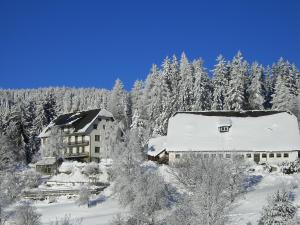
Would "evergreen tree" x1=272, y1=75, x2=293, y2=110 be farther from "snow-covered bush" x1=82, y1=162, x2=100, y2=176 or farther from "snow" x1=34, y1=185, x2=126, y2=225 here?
"snow" x1=34, y1=185, x2=126, y2=225

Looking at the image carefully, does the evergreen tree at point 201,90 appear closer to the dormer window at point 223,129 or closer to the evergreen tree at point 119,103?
the dormer window at point 223,129

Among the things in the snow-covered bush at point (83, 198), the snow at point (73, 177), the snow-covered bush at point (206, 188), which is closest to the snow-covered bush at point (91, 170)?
the snow at point (73, 177)

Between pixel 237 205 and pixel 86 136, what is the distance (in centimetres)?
3972

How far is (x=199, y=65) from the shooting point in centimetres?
9062

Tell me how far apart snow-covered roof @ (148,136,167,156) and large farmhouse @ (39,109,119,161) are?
7824 millimetres

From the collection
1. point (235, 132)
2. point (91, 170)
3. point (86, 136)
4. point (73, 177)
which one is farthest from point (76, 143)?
point (235, 132)

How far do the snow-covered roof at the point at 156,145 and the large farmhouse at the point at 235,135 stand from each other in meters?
0.19

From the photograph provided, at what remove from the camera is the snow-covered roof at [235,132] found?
6650cm

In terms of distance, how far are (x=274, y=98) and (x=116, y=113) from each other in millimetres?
32741

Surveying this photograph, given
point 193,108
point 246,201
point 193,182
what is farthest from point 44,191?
point 193,108

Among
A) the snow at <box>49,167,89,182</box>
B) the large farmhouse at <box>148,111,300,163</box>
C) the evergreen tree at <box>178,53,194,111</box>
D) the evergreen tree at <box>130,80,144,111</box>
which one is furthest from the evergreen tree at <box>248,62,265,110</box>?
the snow at <box>49,167,89,182</box>

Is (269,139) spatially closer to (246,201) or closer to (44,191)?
(246,201)

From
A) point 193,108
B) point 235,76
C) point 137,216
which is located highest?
point 235,76

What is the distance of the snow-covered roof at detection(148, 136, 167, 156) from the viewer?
71438mm
